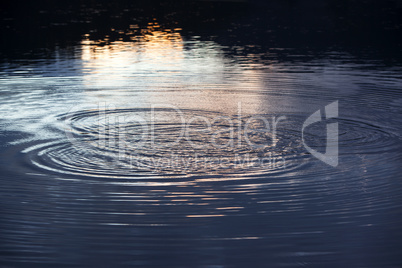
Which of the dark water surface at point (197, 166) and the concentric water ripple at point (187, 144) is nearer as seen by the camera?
the dark water surface at point (197, 166)

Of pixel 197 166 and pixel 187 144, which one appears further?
pixel 187 144

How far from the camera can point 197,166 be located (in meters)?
7.36

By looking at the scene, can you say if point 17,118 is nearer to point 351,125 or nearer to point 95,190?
point 95,190

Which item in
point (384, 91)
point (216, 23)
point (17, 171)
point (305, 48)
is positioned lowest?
point (17, 171)

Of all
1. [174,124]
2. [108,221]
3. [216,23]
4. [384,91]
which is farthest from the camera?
[216,23]

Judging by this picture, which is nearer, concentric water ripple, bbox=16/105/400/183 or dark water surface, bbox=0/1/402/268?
dark water surface, bbox=0/1/402/268

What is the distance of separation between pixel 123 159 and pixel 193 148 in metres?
1.00

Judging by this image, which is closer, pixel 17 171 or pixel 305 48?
pixel 17 171

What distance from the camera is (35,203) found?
6.22m

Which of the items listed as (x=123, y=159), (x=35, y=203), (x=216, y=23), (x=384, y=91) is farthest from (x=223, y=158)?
(x=216, y=23)

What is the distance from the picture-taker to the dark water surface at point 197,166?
5.26 meters

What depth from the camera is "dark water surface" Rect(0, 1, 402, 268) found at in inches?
207

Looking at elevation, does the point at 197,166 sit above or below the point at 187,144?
below

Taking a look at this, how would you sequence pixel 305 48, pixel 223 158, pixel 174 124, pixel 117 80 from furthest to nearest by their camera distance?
pixel 305 48 < pixel 117 80 < pixel 174 124 < pixel 223 158
